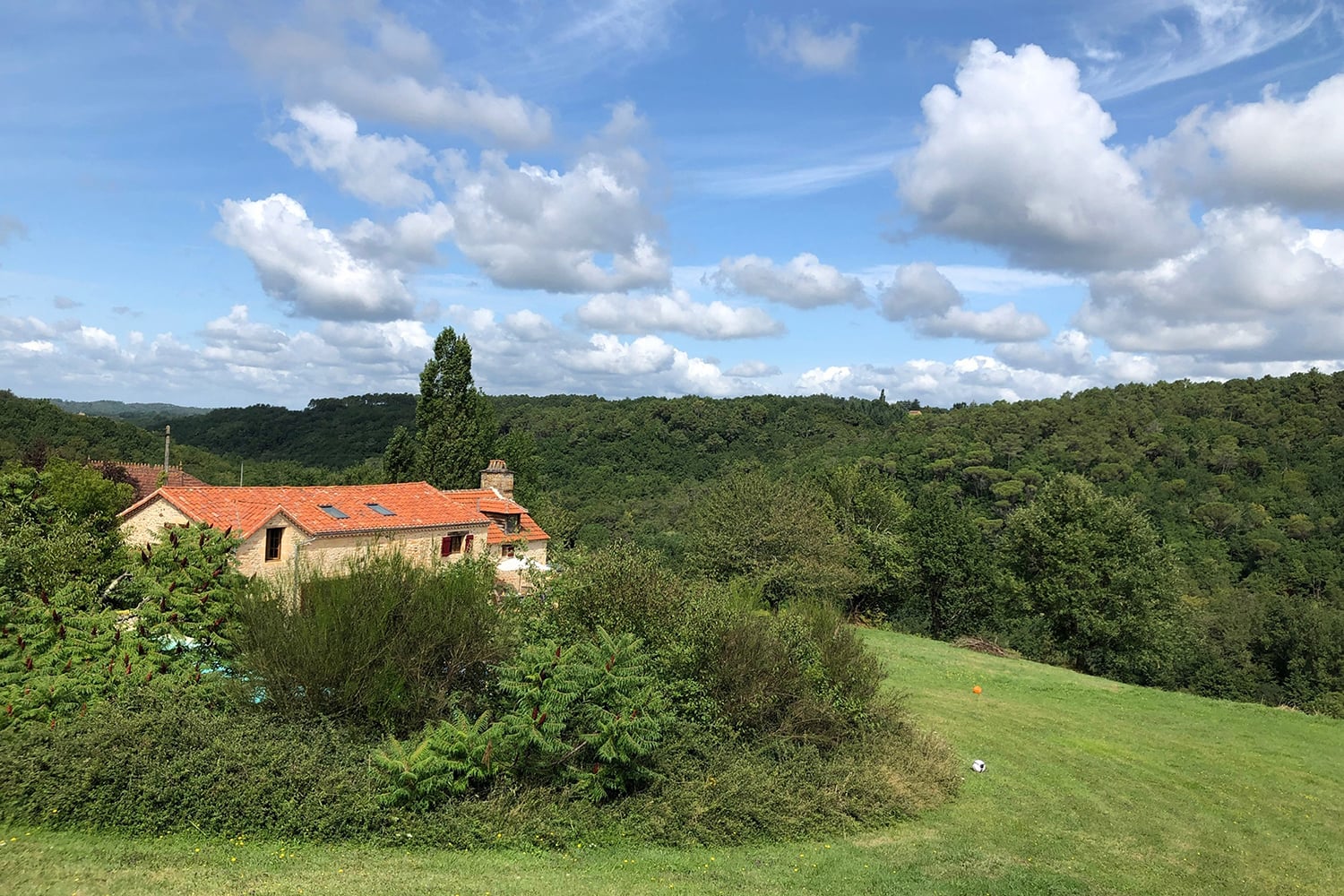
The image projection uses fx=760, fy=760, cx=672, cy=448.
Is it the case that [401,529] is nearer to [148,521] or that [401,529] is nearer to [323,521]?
[323,521]

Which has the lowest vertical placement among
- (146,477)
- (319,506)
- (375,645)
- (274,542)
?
(274,542)

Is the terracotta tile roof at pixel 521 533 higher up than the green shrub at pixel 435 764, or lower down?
higher up

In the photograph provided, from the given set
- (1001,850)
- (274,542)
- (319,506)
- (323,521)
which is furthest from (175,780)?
(319,506)

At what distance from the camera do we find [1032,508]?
36.5 m

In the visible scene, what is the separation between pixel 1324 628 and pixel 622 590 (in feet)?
134

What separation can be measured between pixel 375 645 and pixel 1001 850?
10.2m

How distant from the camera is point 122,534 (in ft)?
77.4

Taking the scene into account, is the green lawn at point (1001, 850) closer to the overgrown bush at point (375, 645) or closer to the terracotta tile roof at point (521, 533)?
the overgrown bush at point (375, 645)

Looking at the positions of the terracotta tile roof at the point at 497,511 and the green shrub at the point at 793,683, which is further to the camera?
the terracotta tile roof at the point at 497,511

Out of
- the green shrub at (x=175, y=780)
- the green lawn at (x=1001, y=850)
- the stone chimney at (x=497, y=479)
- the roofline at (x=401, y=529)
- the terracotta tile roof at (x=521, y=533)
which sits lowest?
the green lawn at (x=1001, y=850)

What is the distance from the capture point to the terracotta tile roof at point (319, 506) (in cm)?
2364

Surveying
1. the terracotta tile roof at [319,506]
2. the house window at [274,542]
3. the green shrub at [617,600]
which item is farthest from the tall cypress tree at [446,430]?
the green shrub at [617,600]

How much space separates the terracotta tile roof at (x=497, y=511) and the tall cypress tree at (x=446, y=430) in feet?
27.6

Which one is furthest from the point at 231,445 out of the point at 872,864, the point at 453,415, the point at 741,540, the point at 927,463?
the point at 872,864
